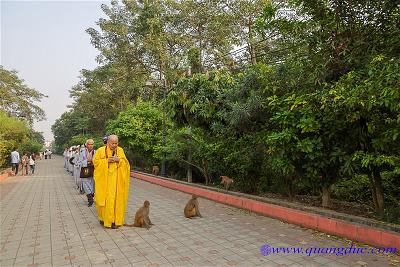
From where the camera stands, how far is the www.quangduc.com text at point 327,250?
4.80m

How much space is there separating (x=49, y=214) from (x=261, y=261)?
5761 millimetres

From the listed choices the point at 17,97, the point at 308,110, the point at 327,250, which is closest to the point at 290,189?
the point at 308,110

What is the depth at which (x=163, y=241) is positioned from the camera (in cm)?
555

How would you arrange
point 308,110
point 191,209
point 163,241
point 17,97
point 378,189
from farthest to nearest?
point 17,97 → point 191,209 → point 378,189 → point 308,110 → point 163,241

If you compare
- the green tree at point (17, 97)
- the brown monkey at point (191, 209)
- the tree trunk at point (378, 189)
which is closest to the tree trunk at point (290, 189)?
the tree trunk at point (378, 189)

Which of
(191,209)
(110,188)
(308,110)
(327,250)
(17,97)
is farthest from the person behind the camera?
(17,97)

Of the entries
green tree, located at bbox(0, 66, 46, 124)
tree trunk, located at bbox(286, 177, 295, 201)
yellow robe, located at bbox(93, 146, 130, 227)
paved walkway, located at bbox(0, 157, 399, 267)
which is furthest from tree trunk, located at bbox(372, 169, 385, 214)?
green tree, located at bbox(0, 66, 46, 124)

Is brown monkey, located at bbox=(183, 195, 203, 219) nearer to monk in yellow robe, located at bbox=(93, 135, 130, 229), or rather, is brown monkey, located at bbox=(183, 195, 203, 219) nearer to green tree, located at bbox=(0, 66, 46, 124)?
monk in yellow robe, located at bbox=(93, 135, 130, 229)

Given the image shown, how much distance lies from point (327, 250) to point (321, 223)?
3.33ft

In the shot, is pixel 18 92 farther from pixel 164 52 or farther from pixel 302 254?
pixel 302 254

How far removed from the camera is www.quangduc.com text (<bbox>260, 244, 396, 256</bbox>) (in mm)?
4801

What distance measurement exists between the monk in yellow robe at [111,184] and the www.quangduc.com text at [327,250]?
2.96 metres

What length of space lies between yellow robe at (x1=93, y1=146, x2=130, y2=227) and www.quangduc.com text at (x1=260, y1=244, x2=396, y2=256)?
2.95m

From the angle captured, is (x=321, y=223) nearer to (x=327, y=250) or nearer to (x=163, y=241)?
(x=327, y=250)
